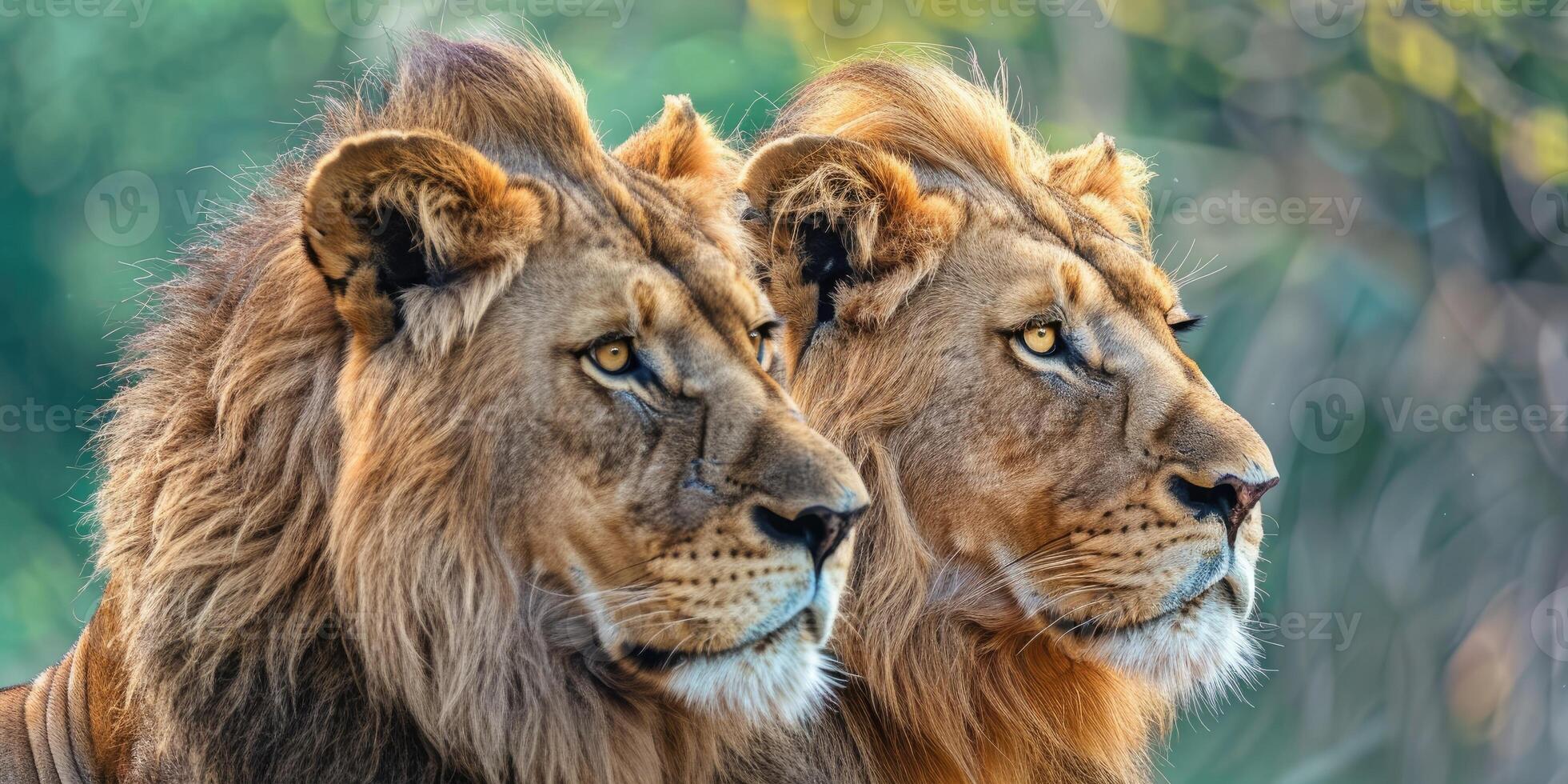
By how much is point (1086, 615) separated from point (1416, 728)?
5977mm

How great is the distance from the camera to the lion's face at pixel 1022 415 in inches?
114

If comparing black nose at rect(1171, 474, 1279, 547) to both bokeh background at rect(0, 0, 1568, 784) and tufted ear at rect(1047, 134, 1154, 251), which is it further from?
bokeh background at rect(0, 0, 1568, 784)

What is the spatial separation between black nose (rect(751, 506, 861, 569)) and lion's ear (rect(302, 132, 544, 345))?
561mm

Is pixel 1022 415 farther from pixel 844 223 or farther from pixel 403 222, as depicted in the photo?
pixel 403 222

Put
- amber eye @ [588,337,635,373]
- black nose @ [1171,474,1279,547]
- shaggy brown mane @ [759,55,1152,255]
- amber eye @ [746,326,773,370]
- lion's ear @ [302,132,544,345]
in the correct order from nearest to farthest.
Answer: lion's ear @ [302,132,544,345] < amber eye @ [588,337,635,373] < amber eye @ [746,326,773,370] < black nose @ [1171,474,1279,547] < shaggy brown mane @ [759,55,1152,255]

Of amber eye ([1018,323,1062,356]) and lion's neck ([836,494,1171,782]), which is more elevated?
amber eye ([1018,323,1062,356])

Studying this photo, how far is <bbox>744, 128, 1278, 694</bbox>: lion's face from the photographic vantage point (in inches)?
114

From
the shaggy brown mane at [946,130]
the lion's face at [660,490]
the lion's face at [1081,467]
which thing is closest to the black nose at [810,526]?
the lion's face at [660,490]

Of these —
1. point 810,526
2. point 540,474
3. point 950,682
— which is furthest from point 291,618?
point 950,682

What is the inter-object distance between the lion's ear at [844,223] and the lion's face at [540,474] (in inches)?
29.8

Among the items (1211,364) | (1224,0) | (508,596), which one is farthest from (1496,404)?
(508,596)

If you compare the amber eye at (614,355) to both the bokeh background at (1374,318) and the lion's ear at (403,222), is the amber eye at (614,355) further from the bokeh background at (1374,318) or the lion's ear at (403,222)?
the bokeh background at (1374,318)

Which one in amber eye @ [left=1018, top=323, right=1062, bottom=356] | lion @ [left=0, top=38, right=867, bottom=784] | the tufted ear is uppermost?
the tufted ear

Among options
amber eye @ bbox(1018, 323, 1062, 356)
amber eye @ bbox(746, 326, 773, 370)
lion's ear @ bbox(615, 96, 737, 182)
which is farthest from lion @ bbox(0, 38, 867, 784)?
amber eye @ bbox(1018, 323, 1062, 356)
